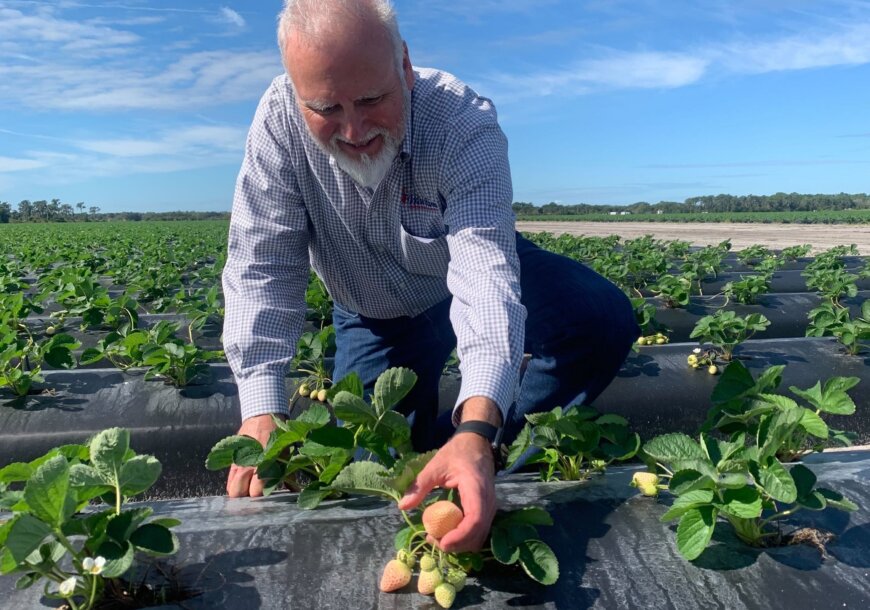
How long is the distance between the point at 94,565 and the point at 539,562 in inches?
29.1

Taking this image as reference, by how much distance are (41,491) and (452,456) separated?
2.27 ft

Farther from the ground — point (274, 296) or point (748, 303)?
point (274, 296)

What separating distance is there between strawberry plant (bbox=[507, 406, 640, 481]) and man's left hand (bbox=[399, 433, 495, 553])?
0.27 metres

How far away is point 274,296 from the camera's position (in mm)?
2291

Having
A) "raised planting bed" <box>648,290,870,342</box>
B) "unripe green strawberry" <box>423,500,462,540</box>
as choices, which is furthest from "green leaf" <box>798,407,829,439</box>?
"raised planting bed" <box>648,290,870,342</box>

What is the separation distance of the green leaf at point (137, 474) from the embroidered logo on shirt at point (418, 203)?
127 cm

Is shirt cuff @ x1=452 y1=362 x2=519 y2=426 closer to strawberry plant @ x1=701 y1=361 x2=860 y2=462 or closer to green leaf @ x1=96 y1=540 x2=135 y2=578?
strawberry plant @ x1=701 y1=361 x2=860 y2=462

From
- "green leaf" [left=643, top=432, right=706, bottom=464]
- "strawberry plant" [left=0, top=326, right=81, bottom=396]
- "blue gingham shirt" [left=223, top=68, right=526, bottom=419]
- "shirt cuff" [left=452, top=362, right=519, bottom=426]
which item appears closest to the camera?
"green leaf" [left=643, top=432, right=706, bottom=464]

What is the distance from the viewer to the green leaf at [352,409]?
1.48 meters

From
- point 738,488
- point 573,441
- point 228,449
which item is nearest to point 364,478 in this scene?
point 228,449

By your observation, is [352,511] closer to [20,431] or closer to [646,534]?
[646,534]

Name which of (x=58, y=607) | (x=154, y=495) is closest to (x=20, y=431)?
(x=154, y=495)

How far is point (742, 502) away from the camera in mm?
1340

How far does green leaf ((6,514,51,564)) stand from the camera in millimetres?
1121
